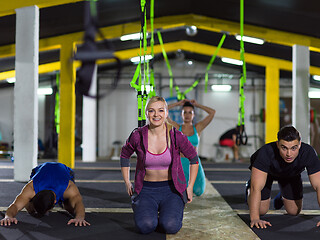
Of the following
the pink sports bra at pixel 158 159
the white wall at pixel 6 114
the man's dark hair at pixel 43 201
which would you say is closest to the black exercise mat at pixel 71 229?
the man's dark hair at pixel 43 201

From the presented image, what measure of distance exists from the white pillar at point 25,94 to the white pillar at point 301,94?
5.16 m

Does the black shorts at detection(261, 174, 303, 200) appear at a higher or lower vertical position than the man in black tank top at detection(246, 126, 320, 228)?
lower

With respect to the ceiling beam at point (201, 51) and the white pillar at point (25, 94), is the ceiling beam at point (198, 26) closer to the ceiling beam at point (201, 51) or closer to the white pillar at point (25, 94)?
the ceiling beam at point (201, 51)

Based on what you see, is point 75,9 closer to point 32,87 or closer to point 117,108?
point 32,87

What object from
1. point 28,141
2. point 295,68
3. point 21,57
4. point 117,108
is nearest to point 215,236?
point 28,141

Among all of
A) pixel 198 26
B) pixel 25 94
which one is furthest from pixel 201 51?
pixel 25 94

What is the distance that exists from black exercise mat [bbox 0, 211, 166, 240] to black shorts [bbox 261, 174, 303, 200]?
1.18 m

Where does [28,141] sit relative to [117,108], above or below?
below

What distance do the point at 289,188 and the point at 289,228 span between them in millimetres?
548

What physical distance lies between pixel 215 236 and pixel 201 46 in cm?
858

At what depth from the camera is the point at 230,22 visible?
8.28 metres

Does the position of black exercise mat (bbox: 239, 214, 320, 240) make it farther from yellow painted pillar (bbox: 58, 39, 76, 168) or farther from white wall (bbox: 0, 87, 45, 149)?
white wall (bbox: 0, 87, 45, 149)

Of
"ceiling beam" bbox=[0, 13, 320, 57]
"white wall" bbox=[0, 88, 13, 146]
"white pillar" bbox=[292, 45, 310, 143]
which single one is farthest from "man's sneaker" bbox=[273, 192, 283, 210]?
"white wall" bbox=[0, 88, 13, 146]

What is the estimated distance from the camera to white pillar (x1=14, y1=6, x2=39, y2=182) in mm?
5551
